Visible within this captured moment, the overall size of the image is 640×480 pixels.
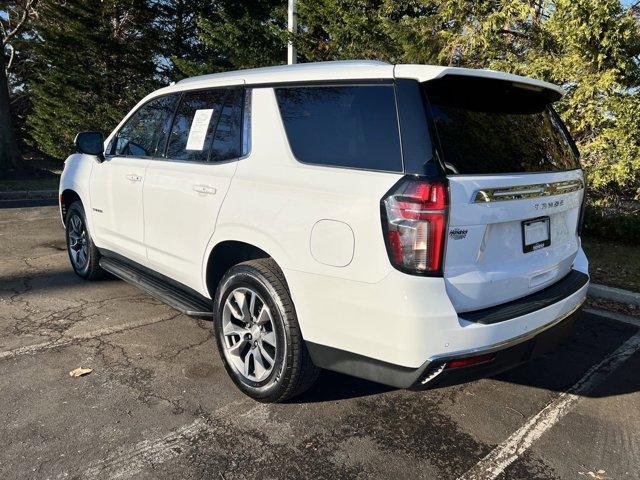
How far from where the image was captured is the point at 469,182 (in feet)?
7.80

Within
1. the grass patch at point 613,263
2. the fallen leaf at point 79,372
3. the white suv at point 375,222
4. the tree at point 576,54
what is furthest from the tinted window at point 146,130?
the tree at point 576,54

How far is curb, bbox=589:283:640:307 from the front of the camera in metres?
5.07

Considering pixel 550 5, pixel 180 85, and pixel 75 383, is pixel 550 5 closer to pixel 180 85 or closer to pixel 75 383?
pixel 180 85

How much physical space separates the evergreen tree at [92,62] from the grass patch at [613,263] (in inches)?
600

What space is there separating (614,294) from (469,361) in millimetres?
3535

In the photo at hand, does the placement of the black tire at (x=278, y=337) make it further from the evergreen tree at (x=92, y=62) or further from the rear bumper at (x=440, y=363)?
the evergreen tree at (x=92, y=62)

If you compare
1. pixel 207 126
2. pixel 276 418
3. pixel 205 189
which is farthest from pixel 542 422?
pixel 207 126

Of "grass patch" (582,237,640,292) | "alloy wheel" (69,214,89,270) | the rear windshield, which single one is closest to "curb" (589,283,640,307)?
"grass patch" (582,237,640,292)

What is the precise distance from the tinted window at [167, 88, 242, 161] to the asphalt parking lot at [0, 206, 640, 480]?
1404 millimetres

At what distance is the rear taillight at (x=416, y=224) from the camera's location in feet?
7.52

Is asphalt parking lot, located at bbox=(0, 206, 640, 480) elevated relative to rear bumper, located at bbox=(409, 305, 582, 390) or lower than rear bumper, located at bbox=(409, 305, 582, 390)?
lower

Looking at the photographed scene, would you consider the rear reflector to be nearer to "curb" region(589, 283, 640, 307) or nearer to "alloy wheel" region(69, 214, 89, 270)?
"curb" region(589, 283, 640, 307)

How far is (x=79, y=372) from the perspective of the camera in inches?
134

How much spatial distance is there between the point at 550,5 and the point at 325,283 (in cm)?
663
